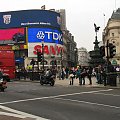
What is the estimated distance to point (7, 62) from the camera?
4184 centimetres

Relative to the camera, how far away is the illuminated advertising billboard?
115 metres

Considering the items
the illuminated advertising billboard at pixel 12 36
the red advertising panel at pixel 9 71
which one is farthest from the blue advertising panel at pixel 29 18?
the red advertising panel at pixel 9 71

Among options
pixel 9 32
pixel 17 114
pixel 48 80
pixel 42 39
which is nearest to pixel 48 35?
pixel 42 39

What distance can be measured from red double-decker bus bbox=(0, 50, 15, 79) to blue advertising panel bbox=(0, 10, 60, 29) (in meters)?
73.3

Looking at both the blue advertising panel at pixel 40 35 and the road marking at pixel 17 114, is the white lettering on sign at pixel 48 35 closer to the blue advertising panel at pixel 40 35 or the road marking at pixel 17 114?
the blue advertising panel at pixel 40 35

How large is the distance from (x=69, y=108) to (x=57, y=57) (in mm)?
105482

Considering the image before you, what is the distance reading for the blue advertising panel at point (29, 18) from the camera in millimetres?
115375

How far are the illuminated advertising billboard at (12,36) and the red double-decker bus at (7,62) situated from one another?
2835 inches

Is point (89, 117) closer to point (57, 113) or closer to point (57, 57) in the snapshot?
point (57, 113)

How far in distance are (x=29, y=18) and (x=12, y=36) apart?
24.4 feet

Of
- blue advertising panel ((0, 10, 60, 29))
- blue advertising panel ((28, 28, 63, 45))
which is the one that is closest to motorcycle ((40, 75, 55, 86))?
blue advertising panel ((28, 28, 63, 45))

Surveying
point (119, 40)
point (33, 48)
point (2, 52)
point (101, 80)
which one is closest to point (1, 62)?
point (2, 52)

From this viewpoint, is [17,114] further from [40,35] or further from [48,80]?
[40,35]

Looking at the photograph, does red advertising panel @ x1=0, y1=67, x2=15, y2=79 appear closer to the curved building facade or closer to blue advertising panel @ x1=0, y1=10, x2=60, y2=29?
the curved building facade
